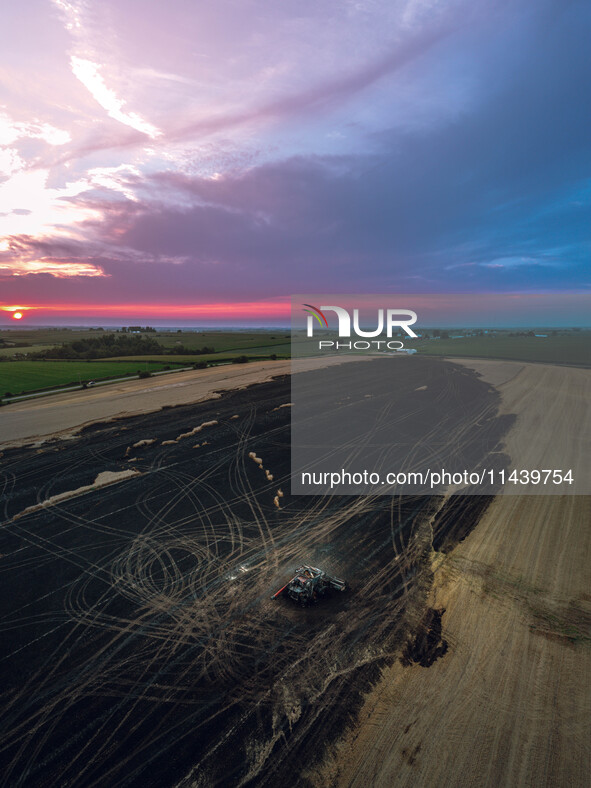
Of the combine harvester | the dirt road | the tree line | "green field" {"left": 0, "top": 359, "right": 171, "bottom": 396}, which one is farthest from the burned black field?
the tree line

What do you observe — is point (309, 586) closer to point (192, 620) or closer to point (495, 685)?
point (192, 620)

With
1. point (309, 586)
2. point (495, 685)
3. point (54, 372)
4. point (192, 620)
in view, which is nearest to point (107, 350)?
point (54, 372)

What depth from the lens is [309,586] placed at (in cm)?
1177

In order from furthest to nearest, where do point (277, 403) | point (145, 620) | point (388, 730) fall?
point (277, 403), point (145, 620), point (388, 730)

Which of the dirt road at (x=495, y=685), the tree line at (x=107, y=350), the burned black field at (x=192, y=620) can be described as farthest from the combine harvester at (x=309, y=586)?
the tree line at (x=107, y=350)

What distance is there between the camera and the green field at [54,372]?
46469 millimetres

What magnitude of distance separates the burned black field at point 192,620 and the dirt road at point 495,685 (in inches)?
30.5

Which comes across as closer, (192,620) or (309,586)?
(192,620)

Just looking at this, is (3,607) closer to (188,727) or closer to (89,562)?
(89,562)

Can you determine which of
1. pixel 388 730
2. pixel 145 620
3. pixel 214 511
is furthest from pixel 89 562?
pixel 388 730

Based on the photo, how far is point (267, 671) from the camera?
9.42m

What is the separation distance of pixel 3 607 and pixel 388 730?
40.7 ft

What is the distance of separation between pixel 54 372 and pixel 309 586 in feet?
189

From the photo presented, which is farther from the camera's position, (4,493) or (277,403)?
(277,403)
